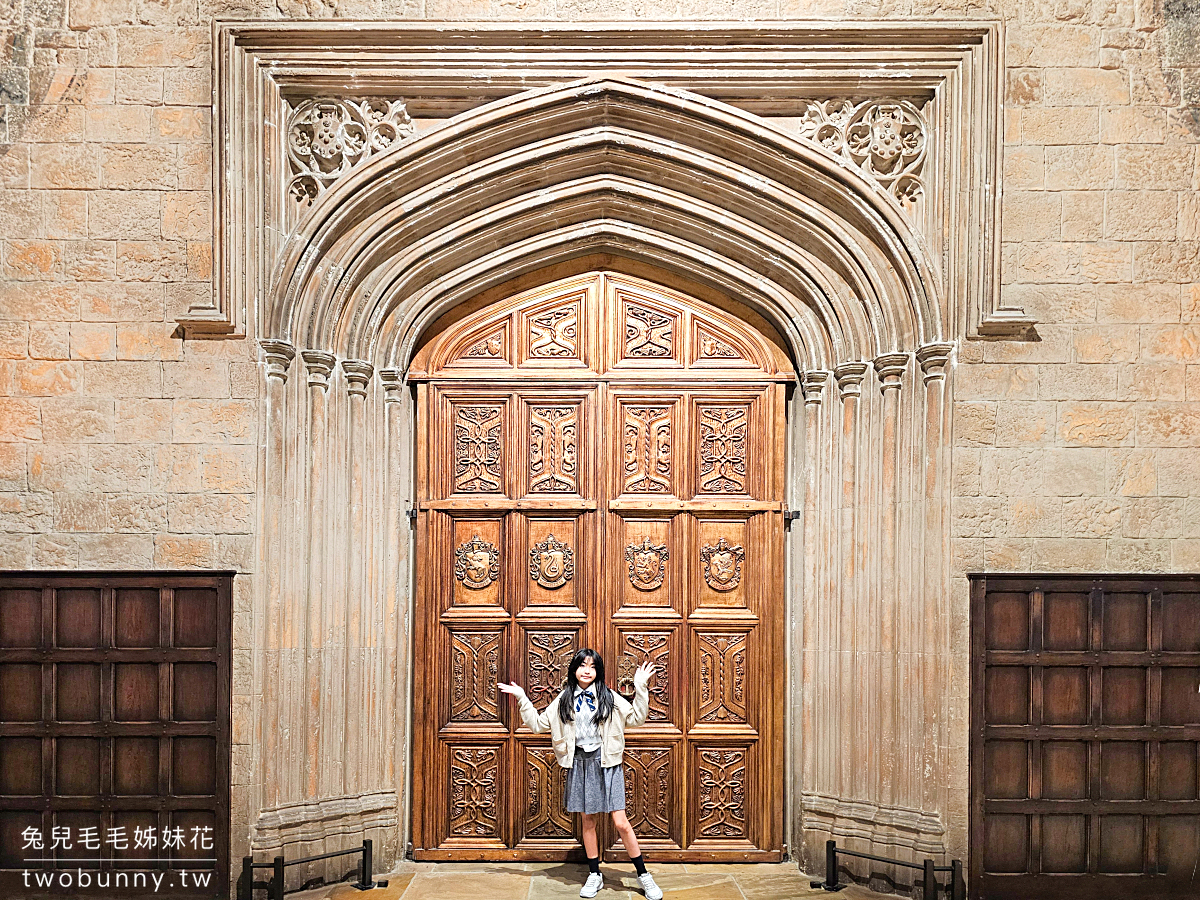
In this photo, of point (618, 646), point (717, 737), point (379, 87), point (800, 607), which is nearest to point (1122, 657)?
point (800, 607)

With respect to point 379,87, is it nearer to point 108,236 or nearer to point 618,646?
point 108,236

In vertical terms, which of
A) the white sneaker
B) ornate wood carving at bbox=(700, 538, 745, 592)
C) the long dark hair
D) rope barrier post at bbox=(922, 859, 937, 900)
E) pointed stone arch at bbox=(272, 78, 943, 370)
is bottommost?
the white sneaker

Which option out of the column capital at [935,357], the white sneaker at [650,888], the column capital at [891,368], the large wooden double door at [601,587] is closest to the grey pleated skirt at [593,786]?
the white sneaker at [650,888]

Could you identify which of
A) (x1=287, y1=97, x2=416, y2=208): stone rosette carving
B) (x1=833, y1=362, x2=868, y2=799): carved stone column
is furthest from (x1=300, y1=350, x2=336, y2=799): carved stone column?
(x1=833, y1=362, x2=868, y2=799): carved stone column

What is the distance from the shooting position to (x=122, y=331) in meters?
4.96

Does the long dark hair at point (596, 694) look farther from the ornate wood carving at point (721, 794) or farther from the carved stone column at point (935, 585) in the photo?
the carved stone column at point (935, 585)

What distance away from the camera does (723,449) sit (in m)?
5.66

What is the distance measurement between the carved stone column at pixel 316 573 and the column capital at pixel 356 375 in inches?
4.9

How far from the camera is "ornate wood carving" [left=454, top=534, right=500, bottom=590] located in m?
5.59

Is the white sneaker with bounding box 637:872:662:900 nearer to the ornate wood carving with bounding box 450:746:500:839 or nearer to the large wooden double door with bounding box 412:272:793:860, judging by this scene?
the large wooden double door with bounding box 412:272:793:860

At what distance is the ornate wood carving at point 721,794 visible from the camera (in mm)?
5594

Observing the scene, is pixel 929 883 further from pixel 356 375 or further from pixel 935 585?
pixel 356 375

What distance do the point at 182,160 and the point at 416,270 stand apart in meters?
1.36

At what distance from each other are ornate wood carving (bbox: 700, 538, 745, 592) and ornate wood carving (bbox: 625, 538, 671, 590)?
0.24m
